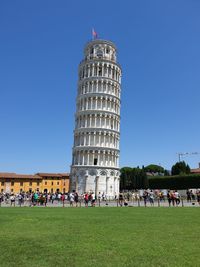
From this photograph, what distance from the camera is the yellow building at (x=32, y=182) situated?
108819 millimetres

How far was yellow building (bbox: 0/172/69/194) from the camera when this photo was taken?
10882 cm

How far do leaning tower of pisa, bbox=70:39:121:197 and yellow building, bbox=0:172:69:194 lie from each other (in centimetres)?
4210

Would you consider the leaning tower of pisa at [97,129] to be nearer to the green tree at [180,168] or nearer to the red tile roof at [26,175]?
the red tile roof at [26,175]

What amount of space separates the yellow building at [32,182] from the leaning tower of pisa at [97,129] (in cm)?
4210

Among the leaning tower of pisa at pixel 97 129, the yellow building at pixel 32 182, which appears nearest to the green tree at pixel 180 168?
the yellow building at pixel 32 182

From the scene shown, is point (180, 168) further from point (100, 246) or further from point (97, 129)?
point (100, 246)

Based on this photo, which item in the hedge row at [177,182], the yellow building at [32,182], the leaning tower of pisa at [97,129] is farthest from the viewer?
the yellow building at [32,182]

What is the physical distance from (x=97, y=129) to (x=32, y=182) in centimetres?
5165

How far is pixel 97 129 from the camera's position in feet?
237

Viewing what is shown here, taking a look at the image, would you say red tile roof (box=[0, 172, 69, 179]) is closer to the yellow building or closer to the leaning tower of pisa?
the yellow building

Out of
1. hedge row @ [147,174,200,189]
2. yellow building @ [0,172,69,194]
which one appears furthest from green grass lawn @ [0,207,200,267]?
yellow building @ [0,172,69,194]

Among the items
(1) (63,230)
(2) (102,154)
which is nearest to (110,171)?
(2) (102,154)

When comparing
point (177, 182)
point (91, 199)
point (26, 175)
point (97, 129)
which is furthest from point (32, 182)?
point (91, 199)

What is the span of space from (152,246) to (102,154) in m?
63.0
